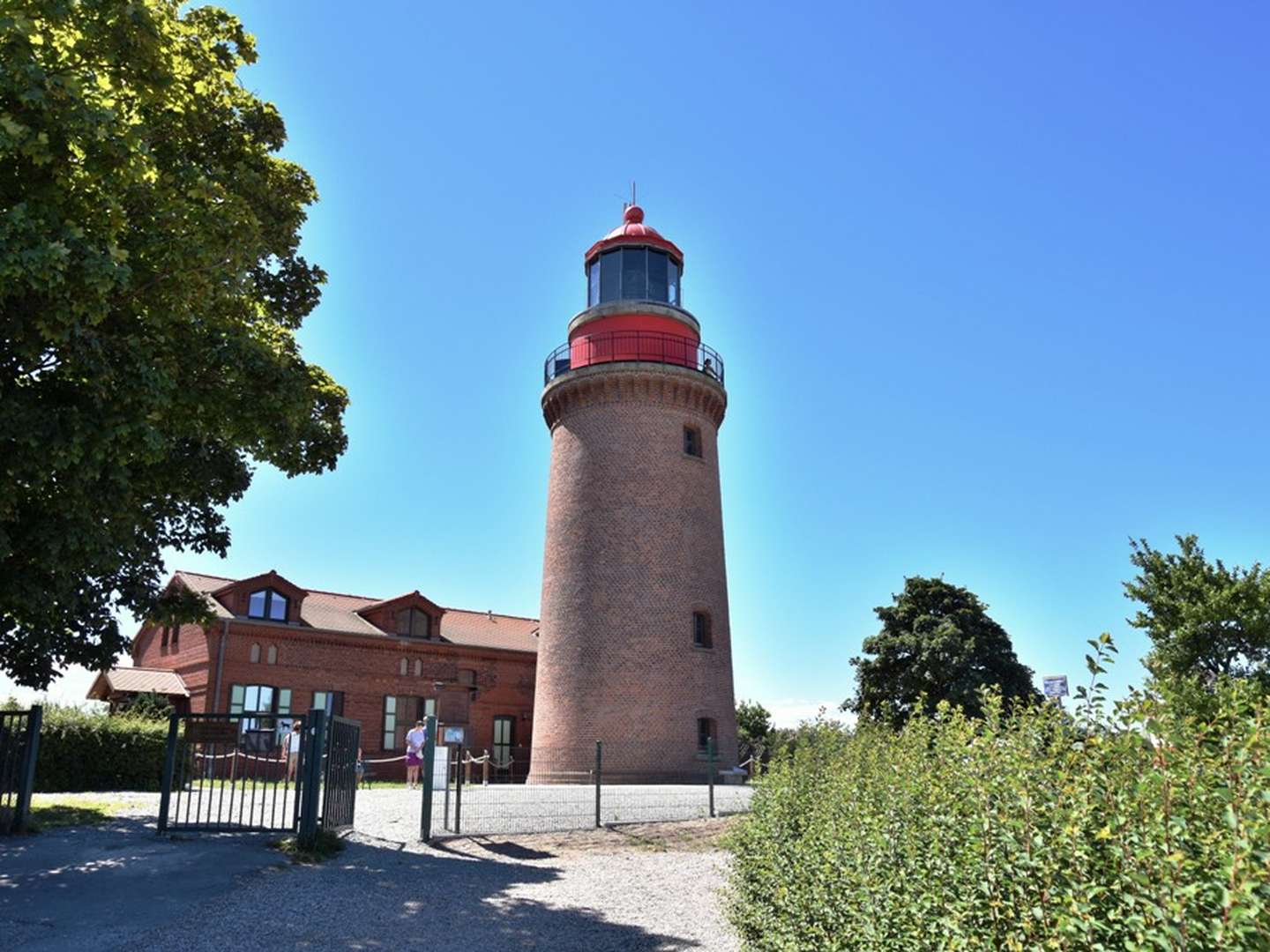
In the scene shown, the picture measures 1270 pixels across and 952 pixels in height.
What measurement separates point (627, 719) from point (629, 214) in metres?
15.4

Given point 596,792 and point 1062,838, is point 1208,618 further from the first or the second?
point 1062,838

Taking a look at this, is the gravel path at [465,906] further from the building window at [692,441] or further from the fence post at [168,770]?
the building window at [692,441]

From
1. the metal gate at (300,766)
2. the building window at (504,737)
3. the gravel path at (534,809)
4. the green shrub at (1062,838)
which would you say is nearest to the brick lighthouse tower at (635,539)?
the gravel path at (534,809)

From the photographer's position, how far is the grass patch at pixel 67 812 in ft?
46.4

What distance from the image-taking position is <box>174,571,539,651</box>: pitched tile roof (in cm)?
3391

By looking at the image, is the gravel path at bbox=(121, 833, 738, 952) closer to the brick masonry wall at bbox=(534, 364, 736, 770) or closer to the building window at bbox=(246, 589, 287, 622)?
the brick masonry wall at bbox=(534, 364, 736, 770)

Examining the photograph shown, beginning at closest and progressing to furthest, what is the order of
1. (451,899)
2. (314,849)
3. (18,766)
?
(451,899), (314,849), (18,766)

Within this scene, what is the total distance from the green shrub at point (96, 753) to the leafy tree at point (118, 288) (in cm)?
1211

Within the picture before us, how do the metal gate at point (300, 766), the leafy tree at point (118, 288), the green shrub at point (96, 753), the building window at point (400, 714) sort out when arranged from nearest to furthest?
1. the leafy tree at point (118, 288)
2. the metal gate at point (300, 766)
3. the green shrub at point (96, 753)
4. the building window at point (400, 714)

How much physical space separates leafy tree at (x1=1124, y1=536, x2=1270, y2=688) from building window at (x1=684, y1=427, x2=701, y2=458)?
42.5 feet

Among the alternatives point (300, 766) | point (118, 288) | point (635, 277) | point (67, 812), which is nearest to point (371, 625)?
point (635, 277)

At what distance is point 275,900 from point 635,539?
17136 millimetres

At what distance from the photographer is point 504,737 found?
3638 cm

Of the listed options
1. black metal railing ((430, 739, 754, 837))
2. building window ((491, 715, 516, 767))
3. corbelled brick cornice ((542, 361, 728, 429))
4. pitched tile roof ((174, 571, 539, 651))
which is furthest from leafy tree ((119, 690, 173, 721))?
corbelled brick cornice ((542, 361, 728, 429))
